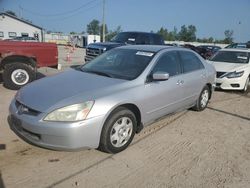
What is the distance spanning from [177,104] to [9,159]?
3.12m

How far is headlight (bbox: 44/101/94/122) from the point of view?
3.66 m

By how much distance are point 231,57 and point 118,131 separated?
768cm

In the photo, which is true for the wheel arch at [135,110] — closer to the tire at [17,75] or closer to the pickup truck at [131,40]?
the tire at [17,75]

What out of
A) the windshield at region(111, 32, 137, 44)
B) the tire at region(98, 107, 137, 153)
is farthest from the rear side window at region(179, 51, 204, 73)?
the windshield at region(111, 32, 137, 44)

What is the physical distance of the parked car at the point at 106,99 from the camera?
3682mm

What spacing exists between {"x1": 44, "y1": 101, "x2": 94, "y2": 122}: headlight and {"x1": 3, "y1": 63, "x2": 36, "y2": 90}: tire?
17.2 feet

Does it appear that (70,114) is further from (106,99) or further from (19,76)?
(19,76)

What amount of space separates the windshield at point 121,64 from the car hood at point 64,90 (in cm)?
24

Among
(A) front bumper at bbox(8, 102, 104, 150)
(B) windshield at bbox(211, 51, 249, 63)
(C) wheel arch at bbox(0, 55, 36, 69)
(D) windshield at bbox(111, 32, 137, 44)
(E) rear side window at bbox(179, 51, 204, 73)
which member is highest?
(D) windshield at bbox(111, 32, 137, 44)

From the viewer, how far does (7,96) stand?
7.47 meters

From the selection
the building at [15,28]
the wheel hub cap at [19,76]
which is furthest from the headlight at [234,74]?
→ the building at [15,28]

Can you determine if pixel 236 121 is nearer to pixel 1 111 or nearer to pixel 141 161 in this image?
pixel 141 161

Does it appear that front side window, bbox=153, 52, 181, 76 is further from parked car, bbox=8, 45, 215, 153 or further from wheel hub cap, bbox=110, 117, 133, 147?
wheel hub cap, bbox=110, 117, 133, 147

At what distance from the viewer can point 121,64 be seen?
513 centimetres
